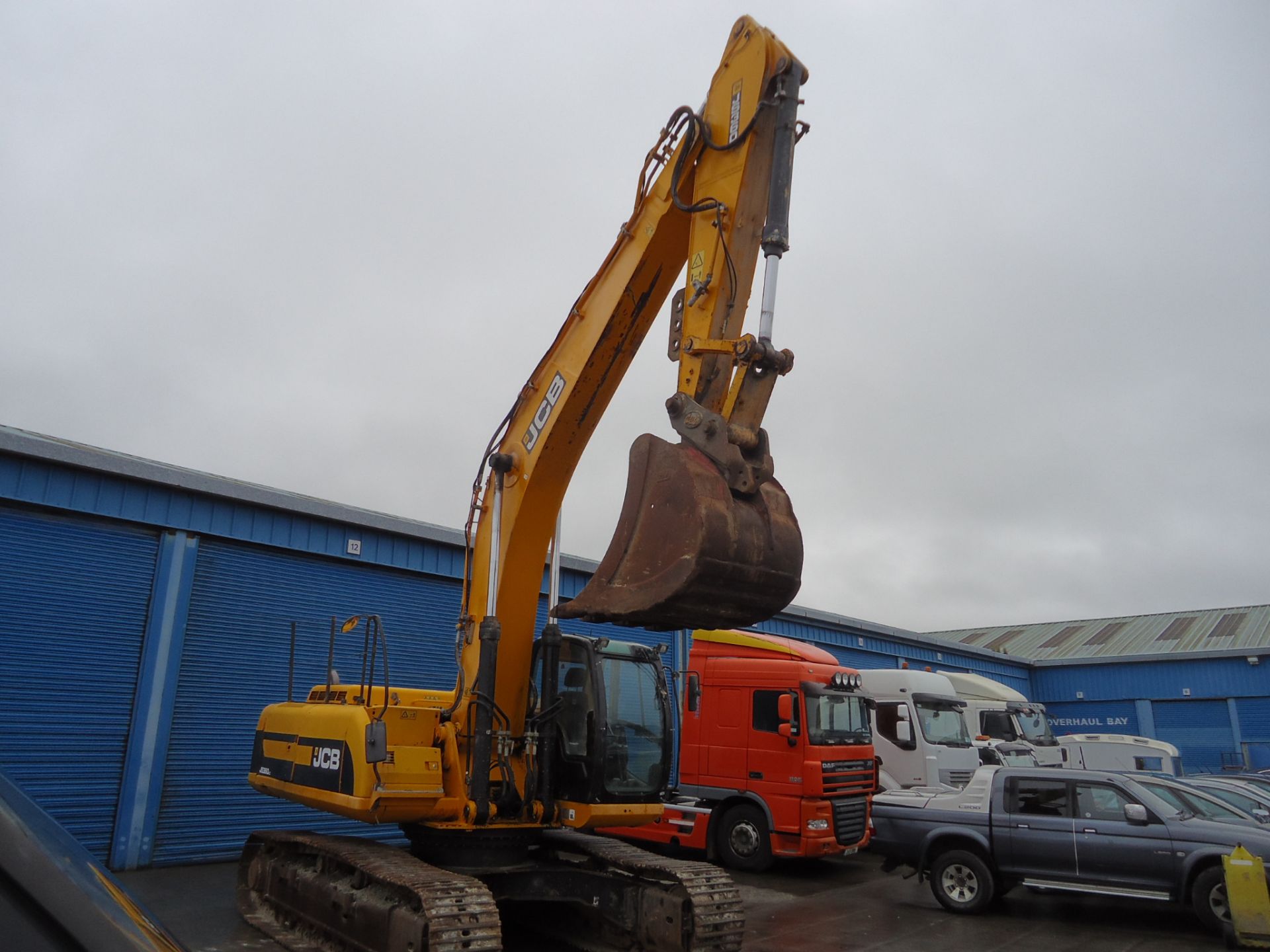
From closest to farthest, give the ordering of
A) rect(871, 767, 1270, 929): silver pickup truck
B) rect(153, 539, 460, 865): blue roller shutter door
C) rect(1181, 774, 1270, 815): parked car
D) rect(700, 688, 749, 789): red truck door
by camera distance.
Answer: rect(871, 767, 1270, 929): silver pickup truck, rect(153, 539, 460, 865): blue roller shutter door, rect(1181, 774, 1270, 815): parked car, rect(700, 688, 749, 789): red truck door

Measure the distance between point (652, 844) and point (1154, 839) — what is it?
294 inches

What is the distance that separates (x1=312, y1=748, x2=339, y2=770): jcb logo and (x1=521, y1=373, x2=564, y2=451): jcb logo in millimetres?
2915

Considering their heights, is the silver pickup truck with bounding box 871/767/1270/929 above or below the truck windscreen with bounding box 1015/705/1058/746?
below

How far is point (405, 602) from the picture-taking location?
13.3m

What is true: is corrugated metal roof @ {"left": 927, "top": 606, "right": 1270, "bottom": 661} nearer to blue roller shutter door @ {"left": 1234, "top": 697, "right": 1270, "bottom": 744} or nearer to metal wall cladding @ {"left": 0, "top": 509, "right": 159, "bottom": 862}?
blue roller shutter door @ {"left": 1234, "top": 697, "right": 1270, "bottom": 744}

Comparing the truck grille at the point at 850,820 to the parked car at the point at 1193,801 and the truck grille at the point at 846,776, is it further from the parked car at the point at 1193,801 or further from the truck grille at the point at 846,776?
the parked car at the point at 1193,801

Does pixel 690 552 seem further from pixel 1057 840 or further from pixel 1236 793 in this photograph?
pixel 1236 793

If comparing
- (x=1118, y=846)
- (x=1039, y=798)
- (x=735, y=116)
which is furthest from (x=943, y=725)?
(x=735, y=116)

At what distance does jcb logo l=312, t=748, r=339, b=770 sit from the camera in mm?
7402

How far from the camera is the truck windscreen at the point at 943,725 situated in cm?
1559

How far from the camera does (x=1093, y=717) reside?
3216 cm

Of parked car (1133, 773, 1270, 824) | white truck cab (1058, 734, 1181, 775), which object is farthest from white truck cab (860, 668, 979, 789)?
white truck cab (1058, 734, 1181, 775)

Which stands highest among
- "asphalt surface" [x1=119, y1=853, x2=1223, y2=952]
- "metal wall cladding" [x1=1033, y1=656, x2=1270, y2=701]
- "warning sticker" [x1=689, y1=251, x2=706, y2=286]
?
"warning sticker" [x1=689, y1=251, x2=706, y2=286]

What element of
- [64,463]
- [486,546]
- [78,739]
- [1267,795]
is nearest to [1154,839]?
[1267,795]
